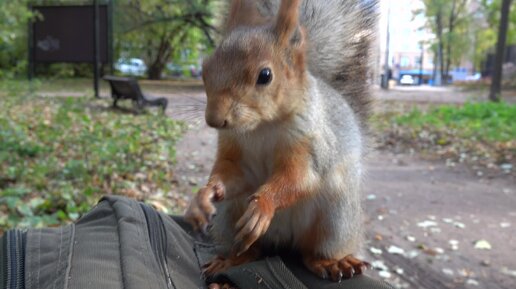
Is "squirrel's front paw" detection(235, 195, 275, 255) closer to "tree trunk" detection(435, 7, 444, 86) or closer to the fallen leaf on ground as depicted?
the fallen leaf on ground

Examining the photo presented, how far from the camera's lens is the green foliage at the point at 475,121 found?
5.53 metres

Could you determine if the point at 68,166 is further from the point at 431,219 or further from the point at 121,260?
the point at 121,260

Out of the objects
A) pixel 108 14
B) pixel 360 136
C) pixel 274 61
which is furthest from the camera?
pixel 108 14

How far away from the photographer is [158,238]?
1114 millimetres

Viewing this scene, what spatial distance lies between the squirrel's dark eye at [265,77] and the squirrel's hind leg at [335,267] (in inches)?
15.7

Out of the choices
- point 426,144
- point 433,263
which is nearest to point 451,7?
point 426,144

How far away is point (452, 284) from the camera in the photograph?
221cm

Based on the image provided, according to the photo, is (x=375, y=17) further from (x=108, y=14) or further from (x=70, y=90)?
(x=70, y=90)

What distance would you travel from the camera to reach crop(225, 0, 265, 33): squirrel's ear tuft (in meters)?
1.04

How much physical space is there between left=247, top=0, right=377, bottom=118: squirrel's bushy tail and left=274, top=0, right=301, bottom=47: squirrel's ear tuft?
13 centimetres

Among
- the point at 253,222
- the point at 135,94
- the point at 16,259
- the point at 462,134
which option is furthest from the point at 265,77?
the point at 135,94

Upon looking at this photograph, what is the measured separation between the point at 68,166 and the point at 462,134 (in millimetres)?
4078

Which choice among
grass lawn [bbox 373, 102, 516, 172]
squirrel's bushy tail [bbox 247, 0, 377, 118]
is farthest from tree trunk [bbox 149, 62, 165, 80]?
squirrel's bushy tail [bbox 247, 0, 377, 118]

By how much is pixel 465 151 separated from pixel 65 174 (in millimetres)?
3475
